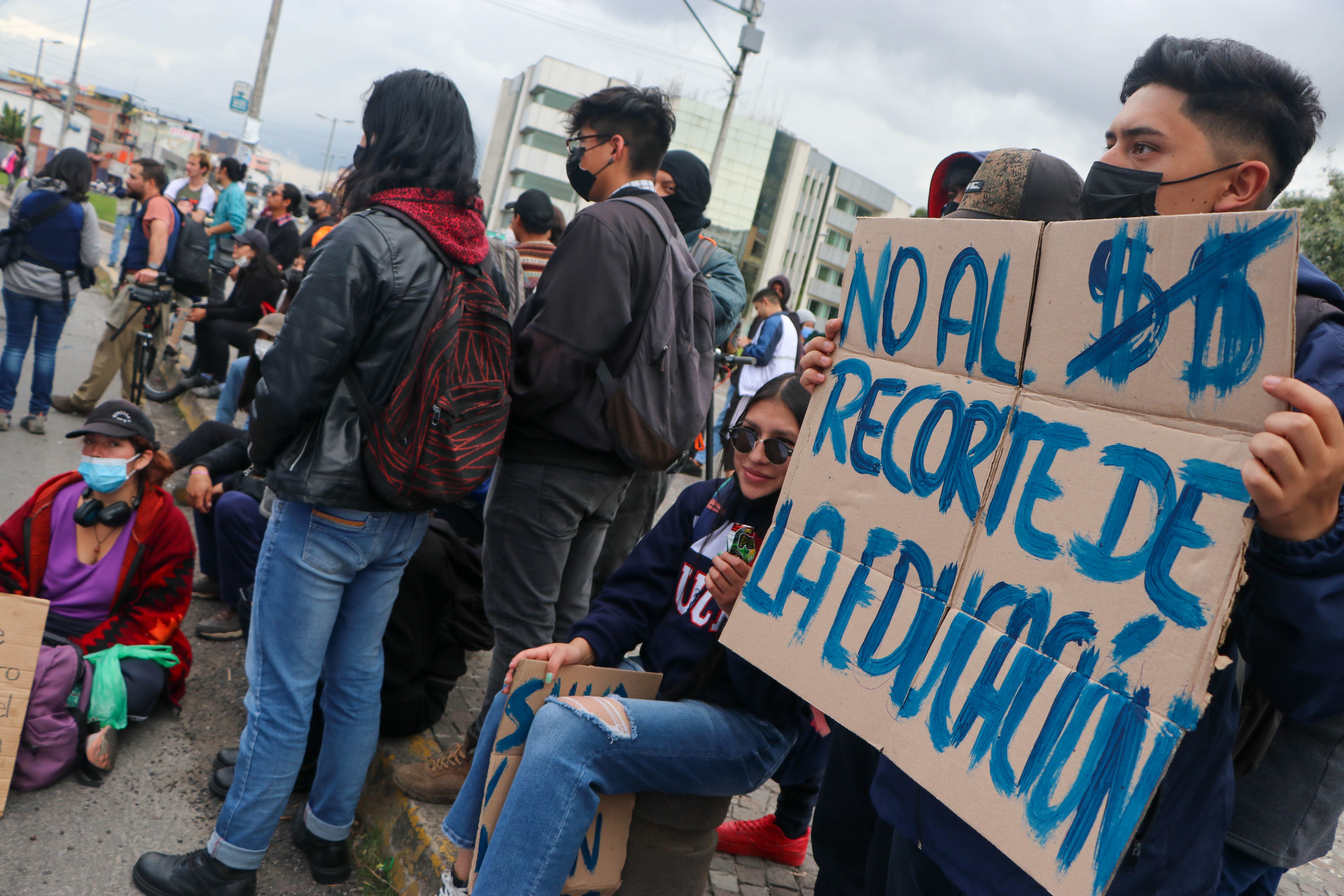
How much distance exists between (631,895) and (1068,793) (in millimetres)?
1213

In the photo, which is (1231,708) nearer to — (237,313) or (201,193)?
(237,313)

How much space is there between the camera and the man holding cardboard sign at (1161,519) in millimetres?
1174

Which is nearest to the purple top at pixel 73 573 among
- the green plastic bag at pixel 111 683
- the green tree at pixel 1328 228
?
the green plastic bag at pixel 111 683

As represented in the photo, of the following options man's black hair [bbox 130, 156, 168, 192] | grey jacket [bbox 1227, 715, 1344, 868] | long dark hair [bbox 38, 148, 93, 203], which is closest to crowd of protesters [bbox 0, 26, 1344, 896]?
grey jacket [bbox 1227, 715, 1344, 868]

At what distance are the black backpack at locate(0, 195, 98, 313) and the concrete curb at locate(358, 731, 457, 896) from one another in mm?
4971

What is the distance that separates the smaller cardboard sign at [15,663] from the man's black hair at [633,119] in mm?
2263

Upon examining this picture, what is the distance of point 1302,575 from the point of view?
3.85ft

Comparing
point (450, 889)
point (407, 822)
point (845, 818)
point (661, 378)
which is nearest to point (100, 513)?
point (407, 822)

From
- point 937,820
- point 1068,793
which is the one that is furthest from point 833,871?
point 1068,793

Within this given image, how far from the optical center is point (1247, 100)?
1468 mm

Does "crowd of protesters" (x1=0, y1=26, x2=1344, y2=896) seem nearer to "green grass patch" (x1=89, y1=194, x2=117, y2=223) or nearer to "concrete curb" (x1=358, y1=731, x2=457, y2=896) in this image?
"concrete curb" (x1=358, y1=731, x2=457, y2=896)

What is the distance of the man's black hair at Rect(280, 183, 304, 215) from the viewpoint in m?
9.23

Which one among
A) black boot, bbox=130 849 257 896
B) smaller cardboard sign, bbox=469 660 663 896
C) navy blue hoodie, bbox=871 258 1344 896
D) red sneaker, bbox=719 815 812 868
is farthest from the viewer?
red sneaker, bbox=719 815 812 868

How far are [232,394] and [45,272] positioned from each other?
5.01 ft
